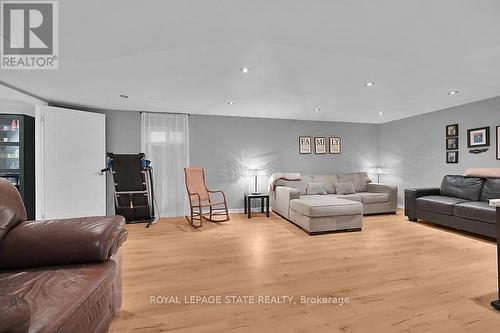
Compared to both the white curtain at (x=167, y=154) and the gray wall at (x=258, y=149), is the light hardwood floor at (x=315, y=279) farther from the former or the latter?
the gray wall at (x=258, y=149)

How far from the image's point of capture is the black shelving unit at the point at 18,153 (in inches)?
149

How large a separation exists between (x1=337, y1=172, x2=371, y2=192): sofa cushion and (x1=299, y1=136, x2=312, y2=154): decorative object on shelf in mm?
957

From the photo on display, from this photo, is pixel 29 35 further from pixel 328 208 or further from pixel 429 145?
pixel 429 145

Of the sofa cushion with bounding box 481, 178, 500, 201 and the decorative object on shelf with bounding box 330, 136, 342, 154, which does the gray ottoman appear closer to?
the sofa cushion with bounding box 481, 178, 500, 201

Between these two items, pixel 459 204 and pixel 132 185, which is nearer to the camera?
pixel 459 204

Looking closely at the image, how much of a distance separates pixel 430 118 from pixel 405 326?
4.72 metres

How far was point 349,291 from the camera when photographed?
1.89 m

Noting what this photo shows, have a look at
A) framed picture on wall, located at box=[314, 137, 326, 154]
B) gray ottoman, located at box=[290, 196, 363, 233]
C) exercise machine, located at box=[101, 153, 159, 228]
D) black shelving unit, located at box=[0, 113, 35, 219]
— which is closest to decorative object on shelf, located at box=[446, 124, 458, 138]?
framed picture on wall, located at box=[314, 137, 326, 154]

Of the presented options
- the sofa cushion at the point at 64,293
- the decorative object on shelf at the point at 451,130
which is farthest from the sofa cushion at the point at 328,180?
the sofa cushion at the point at 64,293

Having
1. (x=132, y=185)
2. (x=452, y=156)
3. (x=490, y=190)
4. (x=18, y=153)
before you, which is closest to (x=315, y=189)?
(x=452, y=156)

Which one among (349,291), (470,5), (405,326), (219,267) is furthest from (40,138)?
(470,5)

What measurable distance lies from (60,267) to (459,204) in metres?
4.74

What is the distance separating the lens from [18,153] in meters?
3.84

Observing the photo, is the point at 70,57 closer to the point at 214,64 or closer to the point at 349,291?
the point at 214,64
